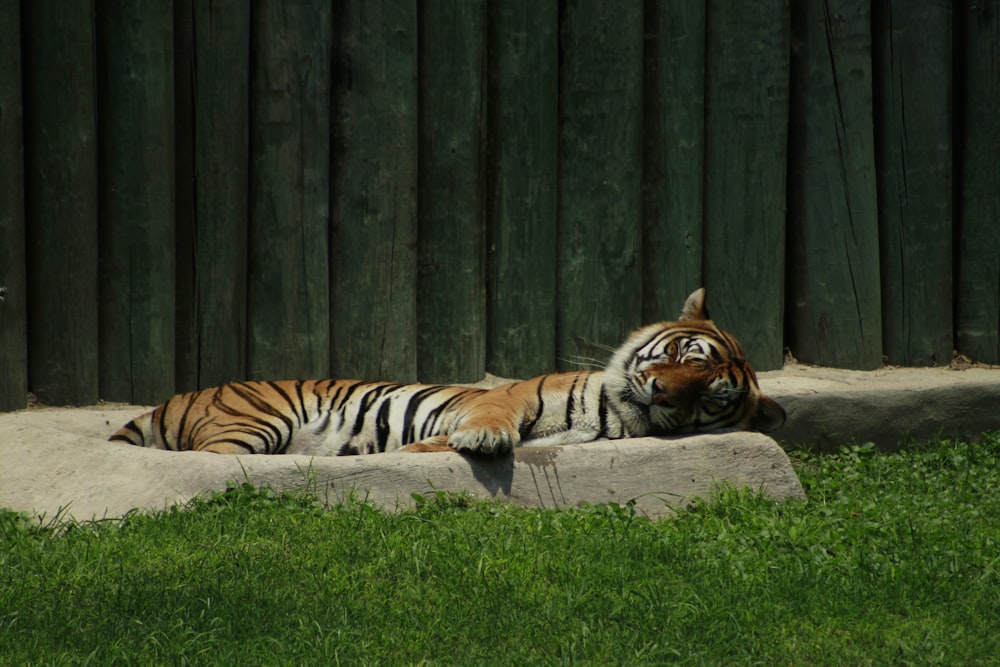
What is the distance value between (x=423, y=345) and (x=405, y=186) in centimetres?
89

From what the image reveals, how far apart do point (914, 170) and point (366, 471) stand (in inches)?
165

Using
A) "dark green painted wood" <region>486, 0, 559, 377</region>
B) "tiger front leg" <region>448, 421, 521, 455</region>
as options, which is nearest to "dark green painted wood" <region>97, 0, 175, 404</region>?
"dark green painted wood" <region>486, 0, 559, 377</region>

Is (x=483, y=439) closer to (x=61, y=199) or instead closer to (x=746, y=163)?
(x=61, y=199)

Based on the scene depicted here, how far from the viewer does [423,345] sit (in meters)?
6.97

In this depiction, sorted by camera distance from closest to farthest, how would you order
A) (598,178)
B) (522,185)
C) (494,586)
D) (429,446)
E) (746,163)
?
(494,586) → (429,446) → (522,185) → (598,178) → (746,163)

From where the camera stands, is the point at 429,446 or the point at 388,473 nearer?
the point at 388,473

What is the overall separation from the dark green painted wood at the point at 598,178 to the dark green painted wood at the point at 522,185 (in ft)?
0.28

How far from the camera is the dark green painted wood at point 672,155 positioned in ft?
23.6

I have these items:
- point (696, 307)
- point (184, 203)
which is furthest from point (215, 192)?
point (696, 307)

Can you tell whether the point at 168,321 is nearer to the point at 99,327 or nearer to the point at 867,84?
the point at 99,327

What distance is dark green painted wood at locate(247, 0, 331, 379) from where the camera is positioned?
21.4ft

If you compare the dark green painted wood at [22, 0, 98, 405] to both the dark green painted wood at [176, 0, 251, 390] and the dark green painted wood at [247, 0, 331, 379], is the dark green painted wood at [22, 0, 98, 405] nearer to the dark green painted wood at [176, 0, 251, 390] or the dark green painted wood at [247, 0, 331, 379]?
the dark green painted wood at [176, 0, 251, 390]

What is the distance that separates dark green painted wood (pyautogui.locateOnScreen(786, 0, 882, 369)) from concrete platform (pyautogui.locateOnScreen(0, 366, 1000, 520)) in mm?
1902

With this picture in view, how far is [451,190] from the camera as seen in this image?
6859 mm
